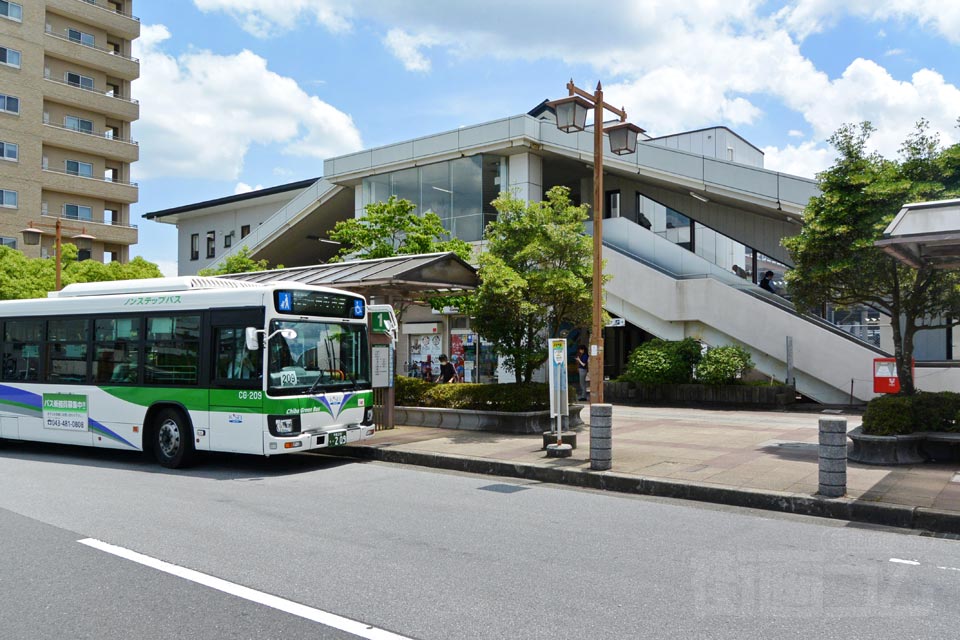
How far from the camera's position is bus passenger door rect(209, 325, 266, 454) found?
11250 millimetres

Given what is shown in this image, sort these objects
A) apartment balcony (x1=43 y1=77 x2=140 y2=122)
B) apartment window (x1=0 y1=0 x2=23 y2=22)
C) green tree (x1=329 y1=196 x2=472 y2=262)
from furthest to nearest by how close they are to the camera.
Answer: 1. apartment balcony (x1=43 y1=77 x2=140 y2=122)
2. apartment window (x1=0 y1=0 x2=23 y2=22)
3. green tree (x1=329 y1=196 x2=472 y2=262)

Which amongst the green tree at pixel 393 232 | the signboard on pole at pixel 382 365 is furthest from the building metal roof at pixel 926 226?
the green tree at pixel 393 232

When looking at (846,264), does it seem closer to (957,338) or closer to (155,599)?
(155,599)

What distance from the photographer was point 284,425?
11242 mm

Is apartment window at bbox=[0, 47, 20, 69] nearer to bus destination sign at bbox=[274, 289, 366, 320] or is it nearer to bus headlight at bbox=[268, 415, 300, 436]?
bus destination sign at bbox=[274, 289, 366, 320]

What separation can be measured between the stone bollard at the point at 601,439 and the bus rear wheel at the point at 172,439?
6401mm

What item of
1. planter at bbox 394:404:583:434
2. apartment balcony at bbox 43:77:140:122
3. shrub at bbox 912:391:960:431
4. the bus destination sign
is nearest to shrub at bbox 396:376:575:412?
planter at bbox 394:404:583:434

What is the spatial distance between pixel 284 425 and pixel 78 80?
169 feet

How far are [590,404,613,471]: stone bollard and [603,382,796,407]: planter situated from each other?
36.8 feet

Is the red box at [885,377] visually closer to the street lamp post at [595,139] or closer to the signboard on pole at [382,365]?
the street lamp post at [595,139]

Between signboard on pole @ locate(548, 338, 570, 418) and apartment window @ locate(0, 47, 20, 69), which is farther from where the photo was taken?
apartment window @ locate(0, 47, 20, 69)

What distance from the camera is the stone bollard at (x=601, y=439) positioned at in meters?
10.6

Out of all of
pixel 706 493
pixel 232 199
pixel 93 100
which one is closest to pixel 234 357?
pixel 706 493

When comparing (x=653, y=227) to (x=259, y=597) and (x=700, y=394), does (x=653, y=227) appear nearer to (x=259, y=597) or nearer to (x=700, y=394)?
(x=700, y=394)
